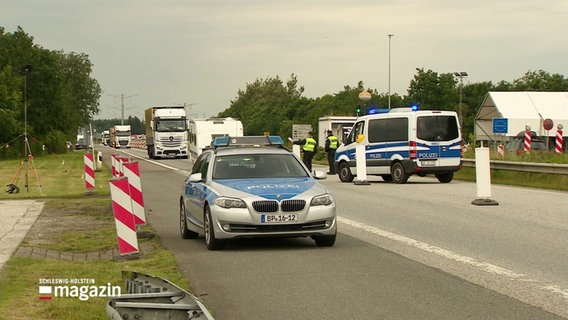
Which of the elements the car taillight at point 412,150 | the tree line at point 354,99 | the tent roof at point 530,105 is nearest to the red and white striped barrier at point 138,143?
the tree line at point 354,99

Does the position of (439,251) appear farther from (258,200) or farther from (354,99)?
(354,99)

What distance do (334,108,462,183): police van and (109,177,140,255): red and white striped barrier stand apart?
16940 millimetres

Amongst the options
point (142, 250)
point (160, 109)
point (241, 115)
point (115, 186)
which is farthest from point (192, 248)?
point (241, 115)

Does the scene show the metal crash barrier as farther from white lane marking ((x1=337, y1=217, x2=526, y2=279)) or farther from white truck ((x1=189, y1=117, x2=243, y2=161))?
white truck ((x1=189, y1=117, x2=243, y2=161))

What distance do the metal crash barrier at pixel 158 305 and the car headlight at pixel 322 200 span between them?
15.0 feet

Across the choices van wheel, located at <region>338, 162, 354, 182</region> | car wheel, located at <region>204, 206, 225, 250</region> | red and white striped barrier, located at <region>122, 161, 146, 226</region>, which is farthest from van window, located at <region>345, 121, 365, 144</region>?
car wheel, located at <region>204, 206, 225, 250</region>

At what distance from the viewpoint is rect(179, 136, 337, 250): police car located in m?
12.1

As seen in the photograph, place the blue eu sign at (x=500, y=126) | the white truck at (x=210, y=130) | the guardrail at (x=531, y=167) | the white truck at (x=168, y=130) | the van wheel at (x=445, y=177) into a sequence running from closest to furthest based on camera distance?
the guardrail at (x=531, y=167), the van wheel at (x=445, y=177), the blue eu sign at (x=500, y=126), the white truck at (x=210, y=130), the white truck at (x=168, y=130)

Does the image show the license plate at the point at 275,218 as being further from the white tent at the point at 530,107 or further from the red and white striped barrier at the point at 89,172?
the white tent at the point at 530,107

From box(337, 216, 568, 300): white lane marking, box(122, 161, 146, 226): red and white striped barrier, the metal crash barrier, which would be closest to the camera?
the metal crash barrier

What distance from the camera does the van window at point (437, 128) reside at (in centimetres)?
2791

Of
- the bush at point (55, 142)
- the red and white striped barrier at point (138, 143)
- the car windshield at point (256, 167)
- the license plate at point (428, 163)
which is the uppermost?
the car windshield at point (256, 167)

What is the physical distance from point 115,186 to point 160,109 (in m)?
51.2

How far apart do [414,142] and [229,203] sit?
1639cm
